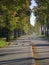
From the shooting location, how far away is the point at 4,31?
63125mm

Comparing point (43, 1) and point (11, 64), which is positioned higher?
point (43, 1)

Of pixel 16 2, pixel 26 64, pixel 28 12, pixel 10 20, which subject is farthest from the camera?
pixel 28 12

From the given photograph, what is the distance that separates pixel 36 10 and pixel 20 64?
1675 inches

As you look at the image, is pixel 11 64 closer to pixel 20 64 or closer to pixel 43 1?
pixel 20 64

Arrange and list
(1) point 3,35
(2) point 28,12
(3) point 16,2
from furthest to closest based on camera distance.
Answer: (1) point 3,35 < (2) point 28,12 < (3) point 16,2

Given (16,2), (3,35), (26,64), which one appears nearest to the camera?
(26,64)

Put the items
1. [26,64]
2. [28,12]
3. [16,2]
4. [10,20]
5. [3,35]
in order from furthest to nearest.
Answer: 1. [3,35]
2. [28,12]
3. [10,20]
4. [16,2]
5. [26,64]

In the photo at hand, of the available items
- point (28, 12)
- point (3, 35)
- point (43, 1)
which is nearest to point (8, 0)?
point (43, 1)

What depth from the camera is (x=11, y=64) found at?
18.0 m

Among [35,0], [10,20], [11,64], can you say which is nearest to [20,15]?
[10,20]

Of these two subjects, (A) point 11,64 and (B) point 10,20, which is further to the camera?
(B) point 10,20

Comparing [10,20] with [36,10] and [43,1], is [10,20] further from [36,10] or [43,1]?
[43,1]

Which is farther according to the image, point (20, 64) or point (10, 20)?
point (10, 20)

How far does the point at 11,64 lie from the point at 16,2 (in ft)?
57.2
